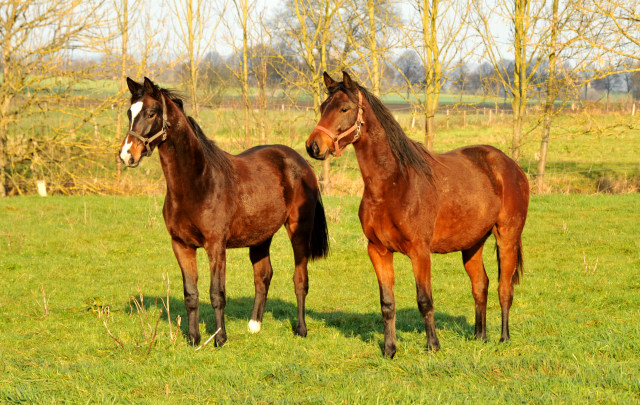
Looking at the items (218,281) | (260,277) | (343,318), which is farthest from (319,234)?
(218,281)

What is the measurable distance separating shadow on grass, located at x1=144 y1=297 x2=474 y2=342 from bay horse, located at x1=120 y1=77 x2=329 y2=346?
630mm

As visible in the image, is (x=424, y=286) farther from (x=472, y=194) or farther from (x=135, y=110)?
(x=135, y=110)

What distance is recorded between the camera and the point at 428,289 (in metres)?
5.67

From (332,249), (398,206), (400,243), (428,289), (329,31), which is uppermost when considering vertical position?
(329,31)

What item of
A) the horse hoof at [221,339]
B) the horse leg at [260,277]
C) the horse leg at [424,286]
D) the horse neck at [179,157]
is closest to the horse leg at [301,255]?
the horse leg at [260,277]

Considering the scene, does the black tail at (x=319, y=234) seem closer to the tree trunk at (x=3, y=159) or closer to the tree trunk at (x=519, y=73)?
the tree trunk at (x=519, y=73)

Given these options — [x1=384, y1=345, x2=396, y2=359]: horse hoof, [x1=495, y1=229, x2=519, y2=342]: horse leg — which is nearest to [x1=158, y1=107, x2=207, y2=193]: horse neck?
[x1=384, y1=345, x2=396, y2=359]: horse hoof

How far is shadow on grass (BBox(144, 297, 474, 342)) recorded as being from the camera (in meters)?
7.07

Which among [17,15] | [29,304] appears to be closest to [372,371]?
[29,304]

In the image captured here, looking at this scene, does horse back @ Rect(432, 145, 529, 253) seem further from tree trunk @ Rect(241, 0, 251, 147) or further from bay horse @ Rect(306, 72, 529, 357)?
tree trunk @ Rect(241, 0, 251, 147)

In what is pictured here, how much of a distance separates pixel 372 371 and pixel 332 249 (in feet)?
23.9

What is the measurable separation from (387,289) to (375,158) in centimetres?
122

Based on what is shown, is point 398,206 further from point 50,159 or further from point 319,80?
point 50,159

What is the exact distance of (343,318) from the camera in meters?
7.76
